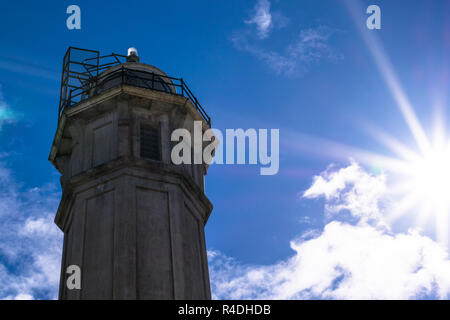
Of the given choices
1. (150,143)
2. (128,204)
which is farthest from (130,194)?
(150,143)

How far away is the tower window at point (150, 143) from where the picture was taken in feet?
94.6

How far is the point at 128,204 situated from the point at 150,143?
4.91 meters

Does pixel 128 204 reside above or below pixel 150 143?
below

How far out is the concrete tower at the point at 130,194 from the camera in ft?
78.5

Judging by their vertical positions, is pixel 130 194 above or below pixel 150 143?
below

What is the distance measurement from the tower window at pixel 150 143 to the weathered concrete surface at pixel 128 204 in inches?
13.7

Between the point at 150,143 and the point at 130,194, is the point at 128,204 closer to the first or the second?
the point at 130,194

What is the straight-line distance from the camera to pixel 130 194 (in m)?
25.9

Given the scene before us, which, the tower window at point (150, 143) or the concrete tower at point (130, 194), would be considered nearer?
the concrete tower at point (130, 194)

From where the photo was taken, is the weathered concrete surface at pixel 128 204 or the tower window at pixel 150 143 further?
the tower window at pixel 150 143

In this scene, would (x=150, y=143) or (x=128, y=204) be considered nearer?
(x=128, y=204)

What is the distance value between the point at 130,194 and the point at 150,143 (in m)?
4.31

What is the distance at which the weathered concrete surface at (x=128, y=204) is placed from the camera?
23828 mm

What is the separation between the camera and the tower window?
28.8m
